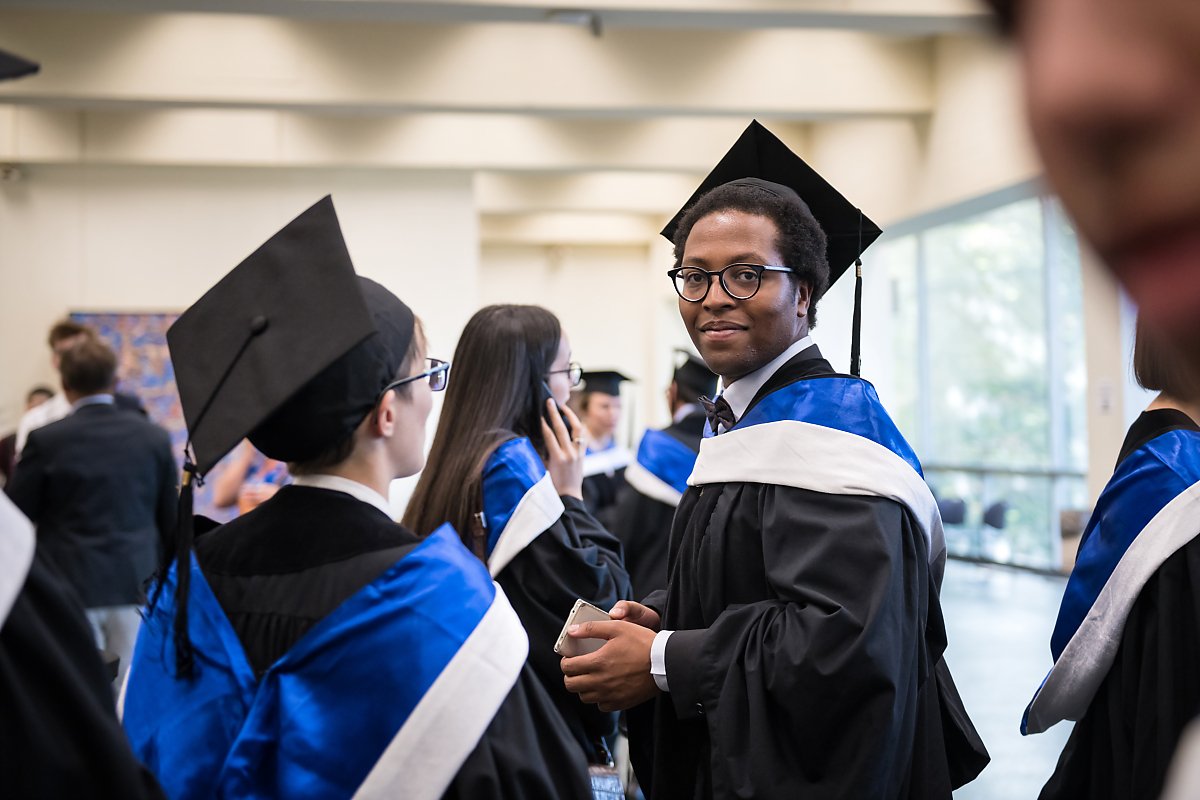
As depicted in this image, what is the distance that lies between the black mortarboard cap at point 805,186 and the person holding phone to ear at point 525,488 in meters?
0.76

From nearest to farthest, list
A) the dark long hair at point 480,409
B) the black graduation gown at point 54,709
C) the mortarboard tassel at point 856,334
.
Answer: the black graduation gown at point 54,709
the mortarboard tassel at point 856,334
the dark long hair at point 480,409

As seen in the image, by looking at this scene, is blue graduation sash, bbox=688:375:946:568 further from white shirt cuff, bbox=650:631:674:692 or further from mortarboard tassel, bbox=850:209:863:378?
white shirt cuff, bbox=650:631:674:692

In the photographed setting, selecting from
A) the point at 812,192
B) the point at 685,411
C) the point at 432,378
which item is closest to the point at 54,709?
the point at 432,378

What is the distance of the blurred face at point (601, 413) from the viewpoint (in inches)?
296

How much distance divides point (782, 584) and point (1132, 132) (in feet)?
5.91

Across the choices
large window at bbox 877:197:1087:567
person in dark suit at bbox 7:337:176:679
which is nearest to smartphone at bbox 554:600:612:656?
person in dark suit at bbox 7:337:176:679

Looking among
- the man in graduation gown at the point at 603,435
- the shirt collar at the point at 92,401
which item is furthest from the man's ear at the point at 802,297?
the man in graduation gown at the point at 603,435

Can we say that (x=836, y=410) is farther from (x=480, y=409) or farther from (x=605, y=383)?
(x=605, y=383)

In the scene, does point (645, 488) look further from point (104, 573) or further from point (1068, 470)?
point (1068, 470)

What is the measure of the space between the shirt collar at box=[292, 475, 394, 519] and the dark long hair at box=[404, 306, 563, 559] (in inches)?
43.2

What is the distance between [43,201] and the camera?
35.4 ft

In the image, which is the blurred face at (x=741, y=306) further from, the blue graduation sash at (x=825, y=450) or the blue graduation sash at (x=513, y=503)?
the blue graduation sash at (x=513, y=503)

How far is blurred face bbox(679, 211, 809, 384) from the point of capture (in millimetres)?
2352

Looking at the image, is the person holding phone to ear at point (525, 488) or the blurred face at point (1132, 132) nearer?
the blurred face at point (1132, 132)
